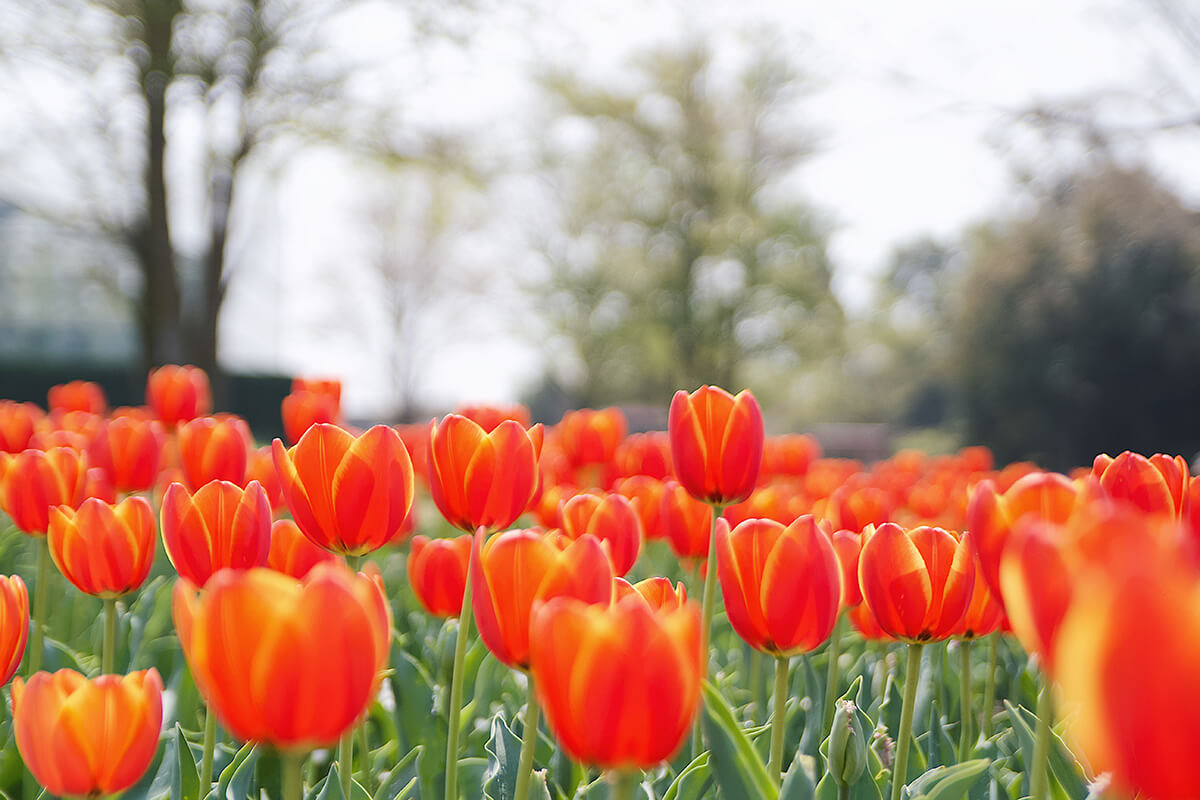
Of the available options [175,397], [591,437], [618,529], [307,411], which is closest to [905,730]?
[618,529]

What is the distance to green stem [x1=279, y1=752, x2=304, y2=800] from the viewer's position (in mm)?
769

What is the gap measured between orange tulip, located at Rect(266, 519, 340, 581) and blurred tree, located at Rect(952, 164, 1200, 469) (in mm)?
13991

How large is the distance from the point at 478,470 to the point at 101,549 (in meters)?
0.62

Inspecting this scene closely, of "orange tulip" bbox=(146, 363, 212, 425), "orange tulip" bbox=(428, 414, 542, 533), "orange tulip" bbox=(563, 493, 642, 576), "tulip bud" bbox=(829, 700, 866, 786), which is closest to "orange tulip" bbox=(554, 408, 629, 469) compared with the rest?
"orange tulip" bbox=(146, 363, 212, 425)

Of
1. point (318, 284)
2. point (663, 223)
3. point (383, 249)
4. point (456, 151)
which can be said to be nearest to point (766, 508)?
point (456, 151)

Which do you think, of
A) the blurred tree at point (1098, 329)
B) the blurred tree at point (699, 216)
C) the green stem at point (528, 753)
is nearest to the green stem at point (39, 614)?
the green stem at point (528, 753)

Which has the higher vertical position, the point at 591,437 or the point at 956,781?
the point at 591,437

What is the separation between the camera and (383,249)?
106 ft

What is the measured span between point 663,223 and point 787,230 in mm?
2914

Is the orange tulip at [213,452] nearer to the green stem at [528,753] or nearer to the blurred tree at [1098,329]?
the green stem at [528,753]

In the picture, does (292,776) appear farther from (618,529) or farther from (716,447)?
(716,447)

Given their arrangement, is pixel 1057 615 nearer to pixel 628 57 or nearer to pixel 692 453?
pixel 692 453

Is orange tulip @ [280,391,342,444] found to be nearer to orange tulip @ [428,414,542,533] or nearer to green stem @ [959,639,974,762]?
orange tulip @ [428,414,542,533]

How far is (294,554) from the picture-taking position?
1371 millimetres
